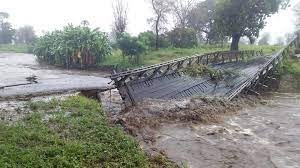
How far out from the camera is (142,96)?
45.9 feet

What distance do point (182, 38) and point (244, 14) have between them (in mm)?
11271

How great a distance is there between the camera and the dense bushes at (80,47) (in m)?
33.5

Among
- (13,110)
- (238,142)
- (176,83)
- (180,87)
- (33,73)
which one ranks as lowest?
(33,73)

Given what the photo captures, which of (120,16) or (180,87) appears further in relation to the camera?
(120,16)

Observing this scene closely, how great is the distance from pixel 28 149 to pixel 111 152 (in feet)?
5.68

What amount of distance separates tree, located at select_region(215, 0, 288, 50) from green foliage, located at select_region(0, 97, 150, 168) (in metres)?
22.6

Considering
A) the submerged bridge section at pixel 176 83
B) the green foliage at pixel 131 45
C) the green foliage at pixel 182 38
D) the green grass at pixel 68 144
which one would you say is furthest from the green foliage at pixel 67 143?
the green foliage at pixel 182 38

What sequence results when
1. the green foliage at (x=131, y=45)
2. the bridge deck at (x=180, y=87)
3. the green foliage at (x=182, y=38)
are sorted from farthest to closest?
the green foliage at (x=182, y=38)
the green foliage at (x=131, y=45)
the bridge deck at (x=180, y=87)

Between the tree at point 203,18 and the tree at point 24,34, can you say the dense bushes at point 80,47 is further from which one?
the tree at point 24,34

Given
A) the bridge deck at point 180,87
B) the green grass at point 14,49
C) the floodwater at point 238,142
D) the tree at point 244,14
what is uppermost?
the tree at point 244,14

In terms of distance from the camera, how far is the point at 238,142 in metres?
10.2

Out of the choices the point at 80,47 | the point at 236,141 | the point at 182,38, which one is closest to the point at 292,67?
the point at 236,141

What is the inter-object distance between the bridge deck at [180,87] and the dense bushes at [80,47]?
55.5 ft

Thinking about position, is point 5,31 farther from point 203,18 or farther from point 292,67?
point 292,67
